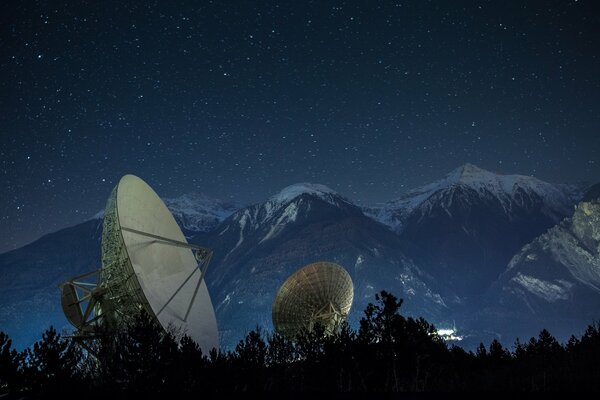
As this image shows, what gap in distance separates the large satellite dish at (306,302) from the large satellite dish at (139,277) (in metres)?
12.6

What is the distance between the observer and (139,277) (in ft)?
82.6

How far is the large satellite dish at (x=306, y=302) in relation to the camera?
43.5 metres

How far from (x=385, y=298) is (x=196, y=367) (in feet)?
56.7

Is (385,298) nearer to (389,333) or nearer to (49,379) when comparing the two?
(389,333)

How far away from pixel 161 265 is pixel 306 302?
1834 cm

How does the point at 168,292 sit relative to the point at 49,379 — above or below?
above

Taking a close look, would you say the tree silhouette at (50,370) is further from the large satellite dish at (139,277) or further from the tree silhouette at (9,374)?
the large satellite dish at (139,277)

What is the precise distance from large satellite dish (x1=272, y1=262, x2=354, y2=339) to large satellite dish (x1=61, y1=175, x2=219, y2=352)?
41.5 feet

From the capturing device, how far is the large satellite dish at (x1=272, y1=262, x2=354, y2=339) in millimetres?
43469

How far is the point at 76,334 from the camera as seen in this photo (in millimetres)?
25375

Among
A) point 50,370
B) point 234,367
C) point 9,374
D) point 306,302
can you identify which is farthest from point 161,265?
point 306,302

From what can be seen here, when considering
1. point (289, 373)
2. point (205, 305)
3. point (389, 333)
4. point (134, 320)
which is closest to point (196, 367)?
point (134, 320)

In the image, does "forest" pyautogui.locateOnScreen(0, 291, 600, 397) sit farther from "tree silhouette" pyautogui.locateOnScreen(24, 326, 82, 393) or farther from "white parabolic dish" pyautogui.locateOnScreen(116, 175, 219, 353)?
"white parabolic dish" pyautogui.locateOnScreen(116, 175, 219, 353)

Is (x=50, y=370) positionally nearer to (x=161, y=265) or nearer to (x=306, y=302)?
(x=161, y=265)
